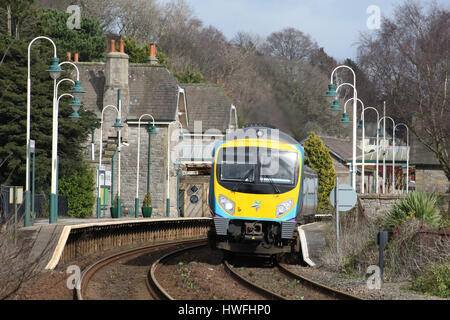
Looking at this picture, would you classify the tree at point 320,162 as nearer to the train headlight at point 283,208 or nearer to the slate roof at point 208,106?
the slate roof at point 208,106

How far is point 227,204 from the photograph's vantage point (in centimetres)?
1680

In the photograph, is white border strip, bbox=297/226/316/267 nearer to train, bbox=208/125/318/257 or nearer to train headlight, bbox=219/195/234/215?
train, bbox=208/125/318/257

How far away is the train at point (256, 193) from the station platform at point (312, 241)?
173 cm

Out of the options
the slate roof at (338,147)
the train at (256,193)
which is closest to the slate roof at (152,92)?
the slate roof at (338,147)

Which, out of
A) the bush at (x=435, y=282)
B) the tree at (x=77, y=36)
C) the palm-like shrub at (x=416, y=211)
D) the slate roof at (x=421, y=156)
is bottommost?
the bush at (x=435, y=282)

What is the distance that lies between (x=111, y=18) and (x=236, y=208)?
55641 mm

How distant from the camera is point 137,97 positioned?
46375 millimetres

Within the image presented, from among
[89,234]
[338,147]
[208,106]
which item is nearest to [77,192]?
[208,106]

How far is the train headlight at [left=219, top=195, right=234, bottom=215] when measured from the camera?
16.8 m

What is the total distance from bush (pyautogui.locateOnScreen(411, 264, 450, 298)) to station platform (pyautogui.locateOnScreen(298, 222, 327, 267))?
4.26 meters

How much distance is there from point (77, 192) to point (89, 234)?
1902 cm

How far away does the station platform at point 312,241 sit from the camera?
62.1 ft

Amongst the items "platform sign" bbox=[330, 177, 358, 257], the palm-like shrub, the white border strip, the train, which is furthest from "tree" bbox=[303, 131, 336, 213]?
the train
